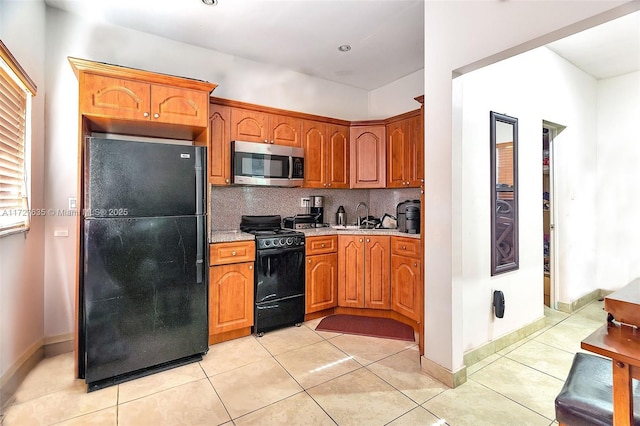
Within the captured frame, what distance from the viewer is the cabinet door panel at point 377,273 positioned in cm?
326

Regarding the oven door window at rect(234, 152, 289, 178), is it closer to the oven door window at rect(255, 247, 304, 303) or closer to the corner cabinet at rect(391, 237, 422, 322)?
the oven door window at rect(255, 247, 304, 303)

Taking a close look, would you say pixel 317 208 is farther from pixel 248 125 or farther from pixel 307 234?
pixel 248 125

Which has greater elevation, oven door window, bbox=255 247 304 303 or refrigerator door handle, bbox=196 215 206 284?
refrigerator door handle, bbox=196 215 206 284

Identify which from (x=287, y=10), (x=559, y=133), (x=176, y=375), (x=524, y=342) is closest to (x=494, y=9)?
(x=287, y=10)

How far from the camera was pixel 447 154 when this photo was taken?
2.04 m

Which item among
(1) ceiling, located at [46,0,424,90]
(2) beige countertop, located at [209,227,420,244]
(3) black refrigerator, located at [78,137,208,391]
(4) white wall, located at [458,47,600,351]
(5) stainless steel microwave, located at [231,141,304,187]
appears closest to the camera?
(3) black refrigerator, located at [78,137,208,391]

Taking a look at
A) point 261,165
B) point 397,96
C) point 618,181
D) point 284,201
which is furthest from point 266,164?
point 618,181

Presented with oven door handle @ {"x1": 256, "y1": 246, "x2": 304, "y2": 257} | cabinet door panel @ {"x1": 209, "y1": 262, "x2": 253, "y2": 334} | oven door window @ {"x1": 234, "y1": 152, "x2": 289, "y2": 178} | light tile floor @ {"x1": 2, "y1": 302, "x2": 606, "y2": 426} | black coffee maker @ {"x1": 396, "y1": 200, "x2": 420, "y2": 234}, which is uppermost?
oven door window @ {"x1": 234, "y1": 152, "x2": 289, "y2": 178}

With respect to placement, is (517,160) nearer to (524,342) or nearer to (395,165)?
(395,165)

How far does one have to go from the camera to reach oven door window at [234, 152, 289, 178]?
9.99ft

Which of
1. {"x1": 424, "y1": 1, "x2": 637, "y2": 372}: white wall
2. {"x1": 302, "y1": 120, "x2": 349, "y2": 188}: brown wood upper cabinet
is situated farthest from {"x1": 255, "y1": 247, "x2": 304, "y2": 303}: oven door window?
{"x1": 424, "y1": 1, "x2": 637, "y2": 372}: white wall

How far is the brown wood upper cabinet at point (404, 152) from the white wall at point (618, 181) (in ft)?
8.41

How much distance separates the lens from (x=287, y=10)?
2.52 meters

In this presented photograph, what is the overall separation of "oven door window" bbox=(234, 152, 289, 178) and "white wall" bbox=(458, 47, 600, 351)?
183 cm
